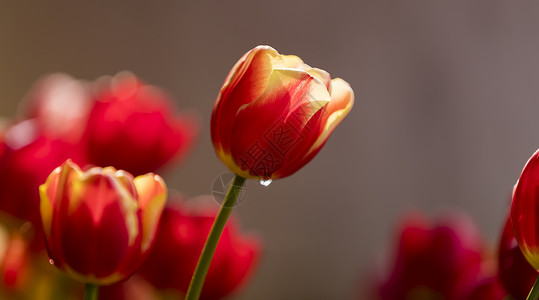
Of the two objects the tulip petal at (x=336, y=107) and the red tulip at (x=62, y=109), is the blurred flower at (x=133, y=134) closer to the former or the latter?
the red tulip at (x=62, y=109)

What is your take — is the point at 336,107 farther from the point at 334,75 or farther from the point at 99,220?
the point at 334,75

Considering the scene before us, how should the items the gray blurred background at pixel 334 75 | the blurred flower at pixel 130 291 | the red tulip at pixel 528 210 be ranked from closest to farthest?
the red tulip at pixel 528 210
the blurred flower at pixel 130 291
the gray blurred background at pixel 334 75

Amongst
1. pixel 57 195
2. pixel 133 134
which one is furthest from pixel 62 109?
pixel 57 195

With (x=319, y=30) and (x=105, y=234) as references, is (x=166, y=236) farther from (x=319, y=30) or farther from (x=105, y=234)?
(x=319, y=30)

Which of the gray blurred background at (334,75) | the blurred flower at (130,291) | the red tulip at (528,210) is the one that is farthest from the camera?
the gray blurred background at (334,75)

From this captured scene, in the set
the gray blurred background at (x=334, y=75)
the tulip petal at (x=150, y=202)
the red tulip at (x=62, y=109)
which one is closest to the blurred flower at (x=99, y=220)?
the tulip petal at (x=150, y=202)

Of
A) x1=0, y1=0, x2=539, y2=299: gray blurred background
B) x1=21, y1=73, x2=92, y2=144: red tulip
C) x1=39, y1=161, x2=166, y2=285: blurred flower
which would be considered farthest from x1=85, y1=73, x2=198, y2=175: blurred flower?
x1=0, y1=0, x2=539, y2=299: gray blurred background
